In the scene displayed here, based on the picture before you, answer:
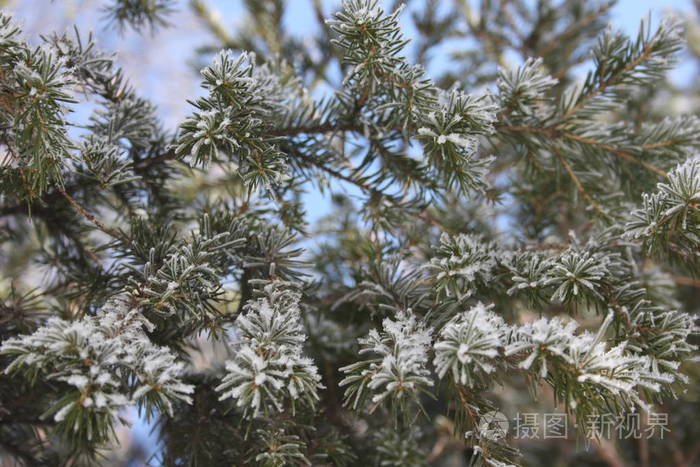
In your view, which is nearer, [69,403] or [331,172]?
[69,403]

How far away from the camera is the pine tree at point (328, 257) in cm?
60

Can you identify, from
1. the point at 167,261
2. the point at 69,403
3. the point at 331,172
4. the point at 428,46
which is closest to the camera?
the point at 69,403

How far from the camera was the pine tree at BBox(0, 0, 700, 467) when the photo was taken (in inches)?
23.6

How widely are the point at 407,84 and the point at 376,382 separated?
1.30 feet

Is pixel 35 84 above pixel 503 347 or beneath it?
above

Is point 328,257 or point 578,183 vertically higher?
point 578,183

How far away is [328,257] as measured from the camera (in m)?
1.16

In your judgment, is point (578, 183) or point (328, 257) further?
point (328, 257)

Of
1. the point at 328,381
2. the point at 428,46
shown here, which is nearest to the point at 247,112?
the point at 328,381

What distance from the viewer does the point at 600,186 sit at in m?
1.01

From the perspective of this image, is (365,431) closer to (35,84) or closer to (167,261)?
(167,261)

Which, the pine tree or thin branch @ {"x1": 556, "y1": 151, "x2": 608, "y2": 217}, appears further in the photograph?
thin branch @ {"x1": 556, "y1": 151, "x2": 608, "y2": 217}

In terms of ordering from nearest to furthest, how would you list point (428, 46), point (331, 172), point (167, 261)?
point (167, 261) < point (331, 172) < point (428, 46)

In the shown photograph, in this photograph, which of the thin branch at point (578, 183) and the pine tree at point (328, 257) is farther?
the thin branch at point (578, 183)
